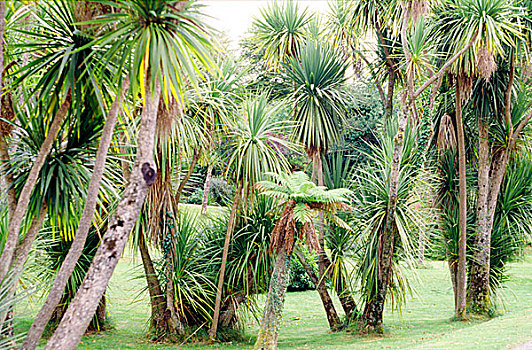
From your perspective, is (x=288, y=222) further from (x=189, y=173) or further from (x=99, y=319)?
(x=99, y=319)

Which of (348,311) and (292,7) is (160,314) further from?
(292,7)

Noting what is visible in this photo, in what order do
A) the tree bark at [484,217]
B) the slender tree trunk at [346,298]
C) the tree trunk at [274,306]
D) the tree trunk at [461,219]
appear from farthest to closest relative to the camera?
the tree bark at [484,217] → the tree trunk at [461,219] → the slender tree trunk at [346,298] → the tree trunk at [274,306]

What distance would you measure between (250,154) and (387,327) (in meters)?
5.21

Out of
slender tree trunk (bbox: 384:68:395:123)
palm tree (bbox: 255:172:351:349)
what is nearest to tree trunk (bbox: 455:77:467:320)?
slender tree trunk (bbox: 384:68:395:123)

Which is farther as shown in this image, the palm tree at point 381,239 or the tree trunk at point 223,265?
the palm tree at point 381,239

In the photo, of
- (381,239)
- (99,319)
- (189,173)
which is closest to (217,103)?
(189,173)

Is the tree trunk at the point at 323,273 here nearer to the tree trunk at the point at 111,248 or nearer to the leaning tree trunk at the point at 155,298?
the leaning tree trunk at the point at 155,298

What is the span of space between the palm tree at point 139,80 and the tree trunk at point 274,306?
450 centimetres

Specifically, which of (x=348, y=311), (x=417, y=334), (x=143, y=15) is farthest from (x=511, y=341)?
(x=143, y=15)

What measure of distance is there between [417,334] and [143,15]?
27.6 ft

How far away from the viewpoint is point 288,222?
27.8 ft

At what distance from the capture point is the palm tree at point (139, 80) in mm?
4512

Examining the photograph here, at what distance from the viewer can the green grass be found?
25.5ft

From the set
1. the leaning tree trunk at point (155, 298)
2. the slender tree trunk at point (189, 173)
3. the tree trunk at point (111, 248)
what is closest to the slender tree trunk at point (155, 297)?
the leaning tree trunk at point (155, 298)
